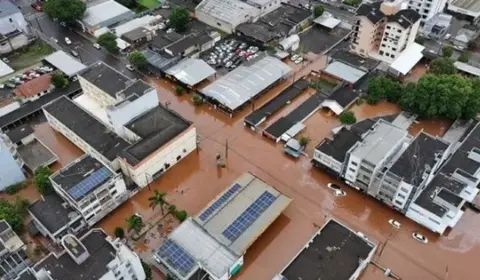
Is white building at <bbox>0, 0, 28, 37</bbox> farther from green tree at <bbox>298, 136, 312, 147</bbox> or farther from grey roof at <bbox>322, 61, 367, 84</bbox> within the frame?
green tree at <bbox>298, 136, 312, 147</bbox>

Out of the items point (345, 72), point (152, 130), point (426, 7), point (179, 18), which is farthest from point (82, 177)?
point (426, 7)

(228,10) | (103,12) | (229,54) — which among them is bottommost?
(229,54)

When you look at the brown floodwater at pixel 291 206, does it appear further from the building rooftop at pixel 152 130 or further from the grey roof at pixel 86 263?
the grey roof at pixel 86 263

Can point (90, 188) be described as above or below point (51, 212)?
above

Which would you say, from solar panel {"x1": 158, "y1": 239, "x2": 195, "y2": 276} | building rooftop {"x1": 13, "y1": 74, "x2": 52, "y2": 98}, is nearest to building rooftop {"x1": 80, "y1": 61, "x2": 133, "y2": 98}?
building rooftop {"x1": 13, "y1": 74, "x2": 52, "y2": 98}

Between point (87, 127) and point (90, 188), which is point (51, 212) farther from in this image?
point (87, 127)

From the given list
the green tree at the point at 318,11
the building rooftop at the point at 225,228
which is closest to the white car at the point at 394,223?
the building rooftop at the point at 225,228
